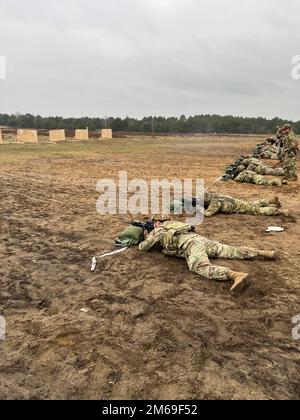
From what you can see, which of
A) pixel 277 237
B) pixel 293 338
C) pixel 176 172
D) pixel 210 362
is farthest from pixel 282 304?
pixel 176 172

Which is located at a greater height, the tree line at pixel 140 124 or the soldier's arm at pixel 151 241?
the tree line at pixel 140 124

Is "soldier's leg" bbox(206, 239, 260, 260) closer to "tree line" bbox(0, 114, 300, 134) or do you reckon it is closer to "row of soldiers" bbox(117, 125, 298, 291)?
"row of soldiers" bbox(117, 125, 298, 291)

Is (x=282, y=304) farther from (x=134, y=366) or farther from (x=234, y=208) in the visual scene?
(x=234, y=208)

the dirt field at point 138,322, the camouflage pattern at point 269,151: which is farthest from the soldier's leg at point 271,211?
the camouflage pattern at point 269,151

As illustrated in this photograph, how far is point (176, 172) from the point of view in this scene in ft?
53.1

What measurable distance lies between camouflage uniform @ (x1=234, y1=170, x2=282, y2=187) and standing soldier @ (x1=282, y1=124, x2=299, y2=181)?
1305 millimetres

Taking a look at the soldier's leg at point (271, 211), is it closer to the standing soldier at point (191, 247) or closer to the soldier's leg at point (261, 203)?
the soldier's leg at point (261, 203)

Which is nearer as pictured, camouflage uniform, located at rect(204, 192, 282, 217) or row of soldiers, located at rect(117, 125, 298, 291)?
row of soldiers, located at rect(117, 125, 298, 291)

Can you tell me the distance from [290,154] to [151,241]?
9052mm

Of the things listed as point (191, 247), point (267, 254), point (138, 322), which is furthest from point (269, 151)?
point (138, 322)

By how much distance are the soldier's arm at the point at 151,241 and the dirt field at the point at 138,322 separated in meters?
Answer: 0.12

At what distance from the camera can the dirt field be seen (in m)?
3.35

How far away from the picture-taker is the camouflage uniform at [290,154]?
1378 cm

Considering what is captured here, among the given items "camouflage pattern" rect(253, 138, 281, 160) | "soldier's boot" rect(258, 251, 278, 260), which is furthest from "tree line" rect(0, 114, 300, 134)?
"soldier's boot" rect(258, 251, 278, 260)
